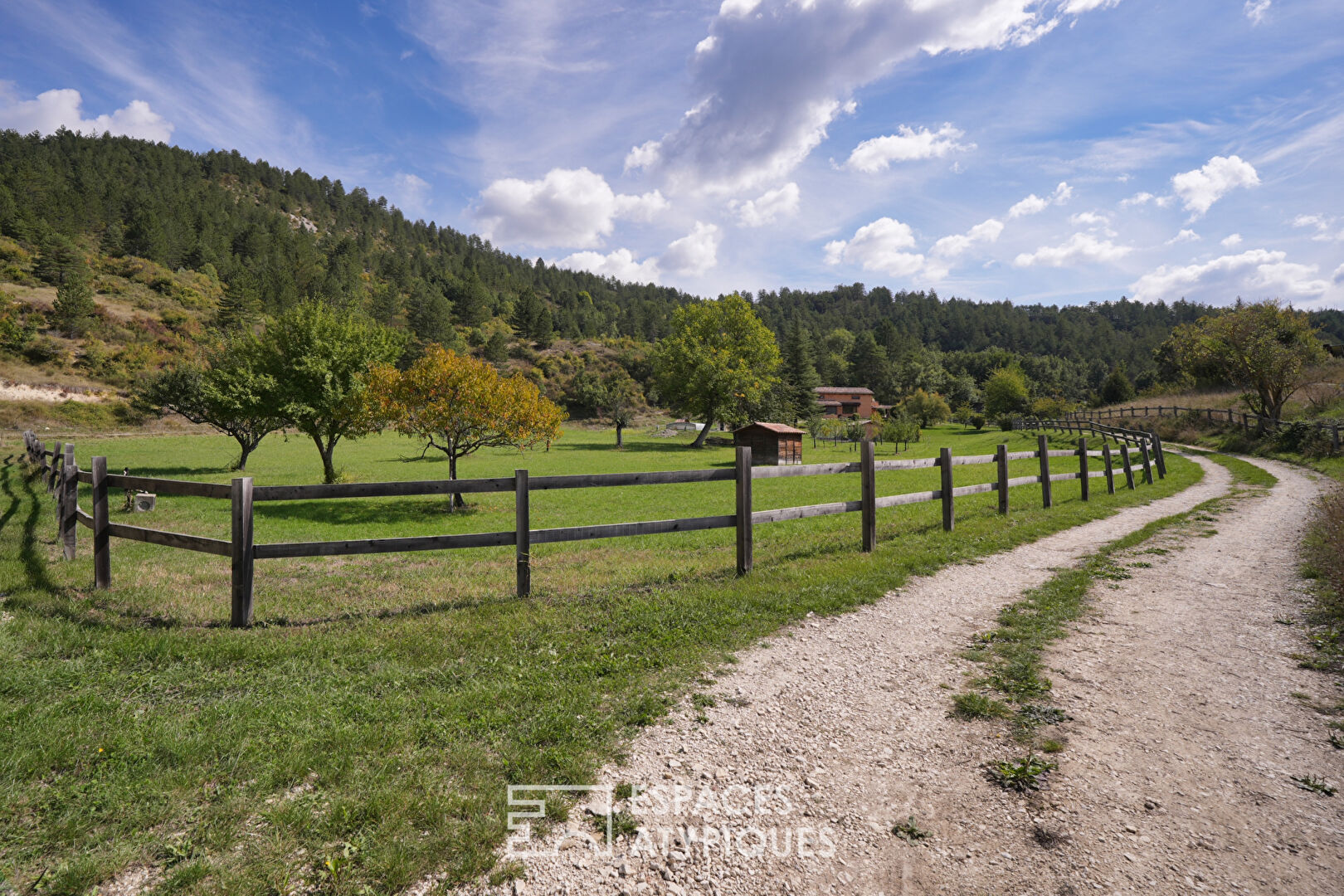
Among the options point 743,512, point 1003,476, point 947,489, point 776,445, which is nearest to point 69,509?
point 743,512

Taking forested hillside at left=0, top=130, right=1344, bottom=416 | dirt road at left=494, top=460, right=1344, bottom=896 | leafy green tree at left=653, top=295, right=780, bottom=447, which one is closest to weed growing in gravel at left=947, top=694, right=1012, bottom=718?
dirt road at left=494, top=460, right=1344, bottom=896

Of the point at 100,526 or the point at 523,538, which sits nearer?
the point at 523,538

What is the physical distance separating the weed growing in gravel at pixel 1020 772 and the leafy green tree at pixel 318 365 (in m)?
26.9

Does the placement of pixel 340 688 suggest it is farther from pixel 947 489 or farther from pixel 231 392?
pixel 231 392

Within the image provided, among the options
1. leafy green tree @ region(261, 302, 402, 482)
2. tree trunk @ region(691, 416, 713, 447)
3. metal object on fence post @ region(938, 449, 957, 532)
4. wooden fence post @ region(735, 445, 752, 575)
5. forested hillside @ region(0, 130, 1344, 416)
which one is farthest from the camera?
forested hillside @ region(0, 130, 1344, 416)

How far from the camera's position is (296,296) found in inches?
3903

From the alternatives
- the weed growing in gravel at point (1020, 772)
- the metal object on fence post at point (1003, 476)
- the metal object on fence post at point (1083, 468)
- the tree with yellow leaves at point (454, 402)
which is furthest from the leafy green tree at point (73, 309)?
the weed growing in gravel at point (1020, 772)

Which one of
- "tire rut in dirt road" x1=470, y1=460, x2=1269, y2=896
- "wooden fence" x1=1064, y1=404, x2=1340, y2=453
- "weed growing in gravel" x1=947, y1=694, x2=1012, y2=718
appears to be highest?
"wooden fence" x1=1064, y1=404, x2=1340, y2=453

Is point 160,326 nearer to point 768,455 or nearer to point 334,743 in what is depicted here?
point 768,455

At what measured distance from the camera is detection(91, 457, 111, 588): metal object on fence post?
721cm

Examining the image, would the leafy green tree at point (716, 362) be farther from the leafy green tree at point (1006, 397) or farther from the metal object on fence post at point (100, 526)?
the metal object on fence post at point (100, 526)

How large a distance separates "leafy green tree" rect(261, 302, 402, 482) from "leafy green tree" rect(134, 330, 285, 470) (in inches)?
29.6

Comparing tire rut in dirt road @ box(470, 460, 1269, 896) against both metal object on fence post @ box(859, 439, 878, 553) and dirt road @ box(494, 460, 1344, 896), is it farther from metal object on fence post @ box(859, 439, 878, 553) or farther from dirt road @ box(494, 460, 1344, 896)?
metal object on fence post @ box(859, 439, 878, 553)

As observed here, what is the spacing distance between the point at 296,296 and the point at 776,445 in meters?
93.7
